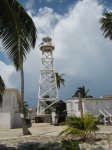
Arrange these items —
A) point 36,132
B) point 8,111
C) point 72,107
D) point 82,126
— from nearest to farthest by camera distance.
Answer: point 82,126, point 36,132, point 8,111, point 72,107

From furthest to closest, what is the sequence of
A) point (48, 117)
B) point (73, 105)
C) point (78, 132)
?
point (48, 117), point (73, 105), point (78, 132)

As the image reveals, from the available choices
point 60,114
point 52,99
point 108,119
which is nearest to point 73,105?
point 60,114

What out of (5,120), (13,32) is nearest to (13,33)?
(13,32)

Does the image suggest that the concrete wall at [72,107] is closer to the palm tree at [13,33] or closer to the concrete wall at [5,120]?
the concrete wall at [5,120]

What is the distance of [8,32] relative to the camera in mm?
13898

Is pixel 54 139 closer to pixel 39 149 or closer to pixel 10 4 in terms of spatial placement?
pixel 39 149

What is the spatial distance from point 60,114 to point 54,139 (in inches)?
880

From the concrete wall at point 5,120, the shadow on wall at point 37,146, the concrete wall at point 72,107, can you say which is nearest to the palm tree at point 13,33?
the shadow on wall at point 37,146

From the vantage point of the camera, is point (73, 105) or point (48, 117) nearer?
point (73, 105)

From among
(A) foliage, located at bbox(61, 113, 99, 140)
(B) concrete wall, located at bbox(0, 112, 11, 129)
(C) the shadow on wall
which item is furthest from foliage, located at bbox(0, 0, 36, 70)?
(B) concrete wall, located at bbox(0, 112, 11, 129)

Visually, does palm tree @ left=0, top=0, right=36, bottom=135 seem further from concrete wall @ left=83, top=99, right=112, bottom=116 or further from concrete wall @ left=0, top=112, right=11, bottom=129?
concrete wall @ left=83, top=99, right=112, bottom=116

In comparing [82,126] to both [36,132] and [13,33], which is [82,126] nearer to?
[36,132]

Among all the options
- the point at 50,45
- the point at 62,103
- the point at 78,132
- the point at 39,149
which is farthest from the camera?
the point at 50,45

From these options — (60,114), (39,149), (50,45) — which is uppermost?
(50,45)
